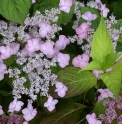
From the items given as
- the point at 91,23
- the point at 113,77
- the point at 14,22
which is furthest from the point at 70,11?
the point at 113,77

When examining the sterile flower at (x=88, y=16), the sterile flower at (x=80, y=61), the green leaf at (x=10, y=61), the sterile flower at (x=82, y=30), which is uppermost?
the sterile flower at (x=88, y=16)

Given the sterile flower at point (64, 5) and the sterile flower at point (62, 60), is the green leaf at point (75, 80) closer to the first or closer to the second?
the sterile flower at point (62, 60)

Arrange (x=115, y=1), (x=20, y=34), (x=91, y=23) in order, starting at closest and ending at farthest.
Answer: (x=20, y=34), (x=91, y=23), (x=115, y=1)

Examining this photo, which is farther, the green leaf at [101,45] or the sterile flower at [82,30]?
the sterile flower at [82,30]

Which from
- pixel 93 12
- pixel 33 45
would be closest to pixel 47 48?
pixel 33 45

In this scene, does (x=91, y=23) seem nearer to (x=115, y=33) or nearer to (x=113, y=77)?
(x=115, y=33)

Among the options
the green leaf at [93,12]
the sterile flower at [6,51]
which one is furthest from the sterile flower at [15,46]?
the green leaf at [93,12]

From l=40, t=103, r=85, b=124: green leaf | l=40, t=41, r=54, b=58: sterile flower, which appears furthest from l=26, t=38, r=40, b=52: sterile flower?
l=40, t=103, r=85, b=124: green leaf
